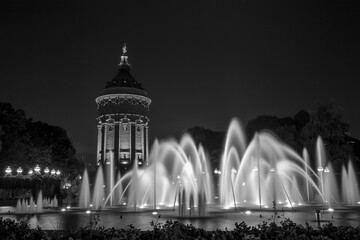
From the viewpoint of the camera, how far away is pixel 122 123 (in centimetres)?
8719

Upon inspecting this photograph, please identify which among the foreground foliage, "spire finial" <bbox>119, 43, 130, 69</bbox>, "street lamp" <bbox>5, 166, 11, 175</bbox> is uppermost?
"spire finial" <bbox>119, 43, 130, 69</bbox>

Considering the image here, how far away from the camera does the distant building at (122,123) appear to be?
8525 cm

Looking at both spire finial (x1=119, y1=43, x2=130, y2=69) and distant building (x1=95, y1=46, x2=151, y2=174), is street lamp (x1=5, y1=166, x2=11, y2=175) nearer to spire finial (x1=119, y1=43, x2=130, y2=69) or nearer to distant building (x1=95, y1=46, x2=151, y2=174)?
distant building (x1=95, y1=46, x2=151, y2=174)

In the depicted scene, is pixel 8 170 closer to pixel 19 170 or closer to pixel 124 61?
pixel 19 170

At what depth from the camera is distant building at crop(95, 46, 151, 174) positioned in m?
85.2

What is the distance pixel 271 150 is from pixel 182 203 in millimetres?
23240

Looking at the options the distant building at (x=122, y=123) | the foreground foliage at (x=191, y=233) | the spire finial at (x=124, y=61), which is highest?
the spire finial at (x=124, y=61)

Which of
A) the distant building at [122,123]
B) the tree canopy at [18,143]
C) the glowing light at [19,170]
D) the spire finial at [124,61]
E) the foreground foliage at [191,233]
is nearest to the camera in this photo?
the foreground foliage at [191,233]

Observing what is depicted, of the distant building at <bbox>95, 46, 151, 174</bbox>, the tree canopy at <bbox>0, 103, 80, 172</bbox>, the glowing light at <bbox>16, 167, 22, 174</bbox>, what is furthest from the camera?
the distant building at <bbox>95, 46, 151, 174</bbox>

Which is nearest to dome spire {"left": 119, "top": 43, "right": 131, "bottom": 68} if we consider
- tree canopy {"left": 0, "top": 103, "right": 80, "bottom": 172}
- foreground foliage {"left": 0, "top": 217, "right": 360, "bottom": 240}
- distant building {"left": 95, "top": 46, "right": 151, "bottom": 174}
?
distant building {"left": 95, "top": 46, "right": 151, "bottom": 174}

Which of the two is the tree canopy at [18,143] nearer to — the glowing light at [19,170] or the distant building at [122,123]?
the glowing light at [19,170]

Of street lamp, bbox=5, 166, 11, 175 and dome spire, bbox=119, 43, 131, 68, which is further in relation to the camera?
dome spire, bbox=119, 43, 131, 68

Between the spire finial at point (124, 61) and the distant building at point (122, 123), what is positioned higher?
the spire finial at point (124, 61)

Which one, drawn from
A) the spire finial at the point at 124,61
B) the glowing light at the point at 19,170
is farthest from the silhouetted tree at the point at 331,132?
the spire finial at the point at 124,61
